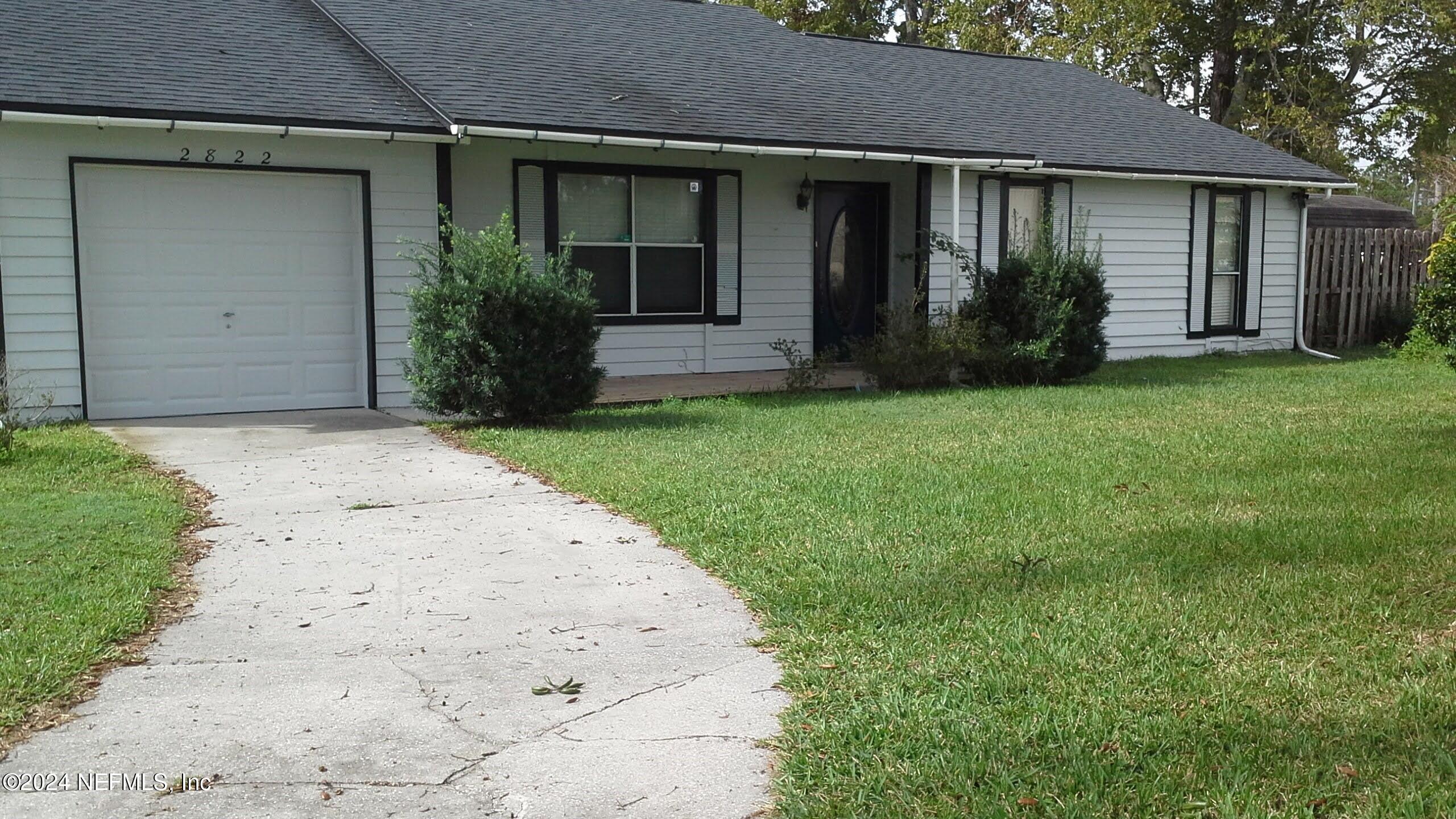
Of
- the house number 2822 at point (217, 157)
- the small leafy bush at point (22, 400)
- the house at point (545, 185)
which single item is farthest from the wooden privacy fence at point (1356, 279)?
the small leafy bush at point (22, 400)

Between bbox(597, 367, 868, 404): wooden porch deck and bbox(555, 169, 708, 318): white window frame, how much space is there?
0.68m

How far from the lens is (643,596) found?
5.48 meters

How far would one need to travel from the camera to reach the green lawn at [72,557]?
4418 millimetres

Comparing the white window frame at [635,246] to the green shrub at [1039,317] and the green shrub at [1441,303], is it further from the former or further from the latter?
the green shrub at [1441,303]

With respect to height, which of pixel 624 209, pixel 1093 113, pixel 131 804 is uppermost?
pixel 1093 113

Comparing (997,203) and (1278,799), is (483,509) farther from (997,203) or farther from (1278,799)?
(997,203)

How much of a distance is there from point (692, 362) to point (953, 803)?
10682mm

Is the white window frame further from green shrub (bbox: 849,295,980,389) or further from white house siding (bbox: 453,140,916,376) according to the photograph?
green shrub (bbox: 849,295,980,389)

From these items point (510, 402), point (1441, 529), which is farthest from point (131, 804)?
point (510, 402)

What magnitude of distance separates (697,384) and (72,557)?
302 inches

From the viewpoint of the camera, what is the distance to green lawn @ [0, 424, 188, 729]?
442 cm

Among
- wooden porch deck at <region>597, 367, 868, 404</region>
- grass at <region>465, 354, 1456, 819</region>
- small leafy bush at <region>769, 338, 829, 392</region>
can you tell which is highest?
small leafy bush at <region>769, 338, 829, 392</region>

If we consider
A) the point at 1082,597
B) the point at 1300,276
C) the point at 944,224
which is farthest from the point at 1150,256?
the point at 1082,597

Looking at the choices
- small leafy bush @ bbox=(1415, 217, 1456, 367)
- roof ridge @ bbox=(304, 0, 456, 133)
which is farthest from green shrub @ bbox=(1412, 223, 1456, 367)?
roof ridge @ bbox=(304, 0, 456, 133)
